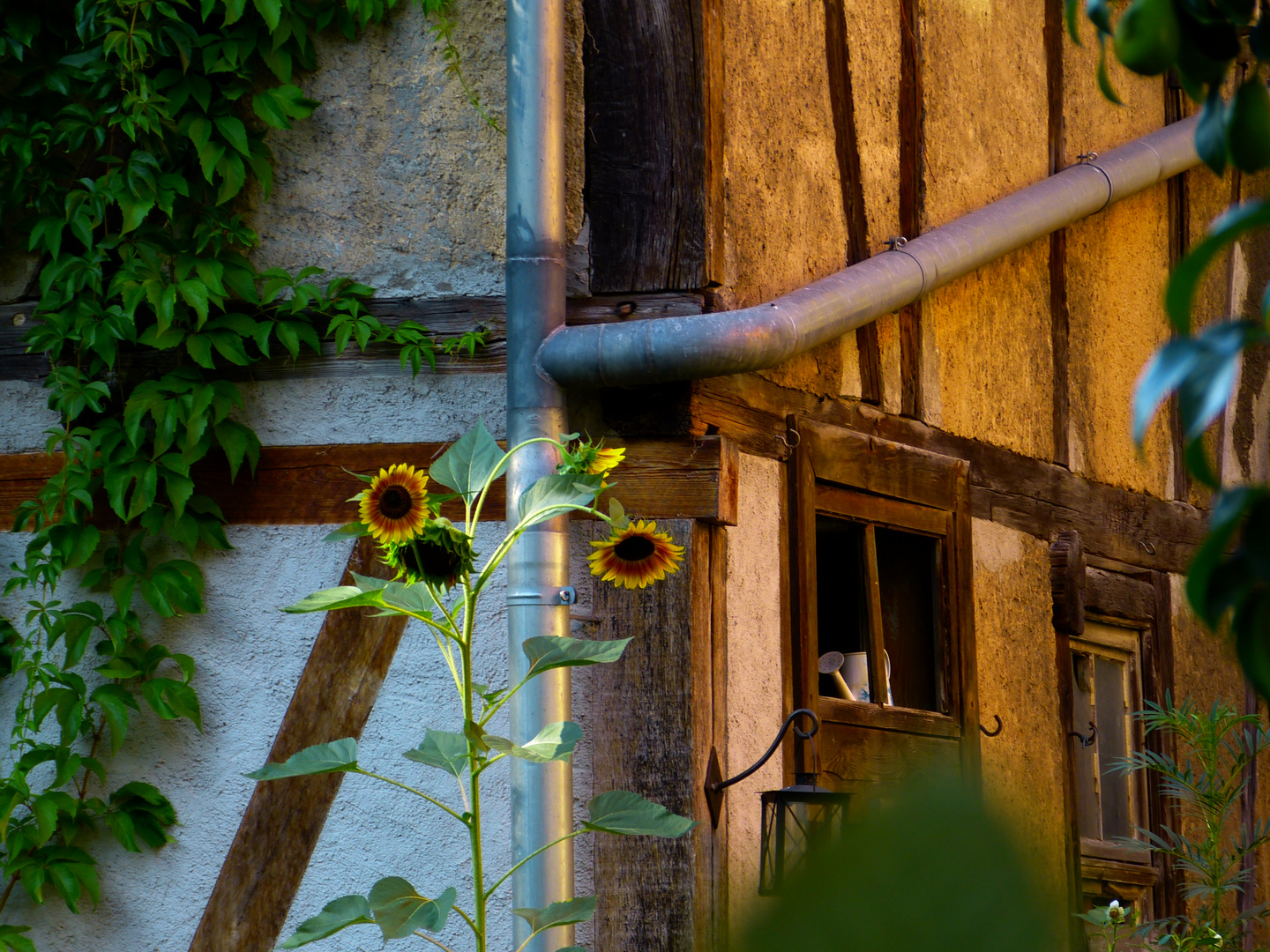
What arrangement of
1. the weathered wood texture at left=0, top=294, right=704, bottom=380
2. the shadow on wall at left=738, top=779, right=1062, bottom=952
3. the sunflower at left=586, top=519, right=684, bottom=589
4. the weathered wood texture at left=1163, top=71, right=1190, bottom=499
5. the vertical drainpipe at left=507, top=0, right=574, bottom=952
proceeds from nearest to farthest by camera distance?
the shadow on wall at left=738, top=779, right=1062, bottom=952 → the sunflower at left=586, top=519, right=684, bottom=589 → the vertical drainpipe at left=507, top=0, right=574, bottom=952 → the weathered wood texture at left=0, top=294, right=704, bottom=380 → the weathered wood texture at left=1163, top=71, right=1190, bottom=499

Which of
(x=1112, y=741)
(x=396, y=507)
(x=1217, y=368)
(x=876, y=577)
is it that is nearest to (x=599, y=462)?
(x=396, y=507)

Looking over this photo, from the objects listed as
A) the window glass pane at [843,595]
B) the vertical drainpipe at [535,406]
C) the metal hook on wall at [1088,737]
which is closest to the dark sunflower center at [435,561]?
the vertical drainpipe at [535,406]

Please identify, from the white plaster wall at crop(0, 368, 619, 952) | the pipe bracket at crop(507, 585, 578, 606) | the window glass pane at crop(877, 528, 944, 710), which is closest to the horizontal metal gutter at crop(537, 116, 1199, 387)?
the white plaster wall at crop(0, 368, 619, 952)

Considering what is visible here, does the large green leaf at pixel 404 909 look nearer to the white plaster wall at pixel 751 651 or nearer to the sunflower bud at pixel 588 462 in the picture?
the sunflower bud at pixel 588 462

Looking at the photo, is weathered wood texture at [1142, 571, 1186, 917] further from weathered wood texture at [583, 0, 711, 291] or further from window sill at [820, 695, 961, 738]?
weathered wood texture at [583, 0, 711, 291]

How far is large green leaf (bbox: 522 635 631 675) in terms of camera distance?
6.60ft

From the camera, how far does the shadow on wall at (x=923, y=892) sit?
33 cm

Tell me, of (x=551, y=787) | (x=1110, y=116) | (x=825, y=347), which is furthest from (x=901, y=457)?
(x=1110, y=116)

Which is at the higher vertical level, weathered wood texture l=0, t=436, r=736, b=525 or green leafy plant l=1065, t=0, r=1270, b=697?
weathered wood texture l=0, t=436, r=736, b=525

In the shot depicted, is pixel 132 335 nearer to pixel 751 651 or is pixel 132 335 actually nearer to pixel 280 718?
pixel 280 718

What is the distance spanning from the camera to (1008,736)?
14.7 feet

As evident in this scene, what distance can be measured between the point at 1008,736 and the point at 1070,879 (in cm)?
57

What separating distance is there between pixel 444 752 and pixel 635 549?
0.51 metres

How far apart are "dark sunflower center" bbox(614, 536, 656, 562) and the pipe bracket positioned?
2.47ft
